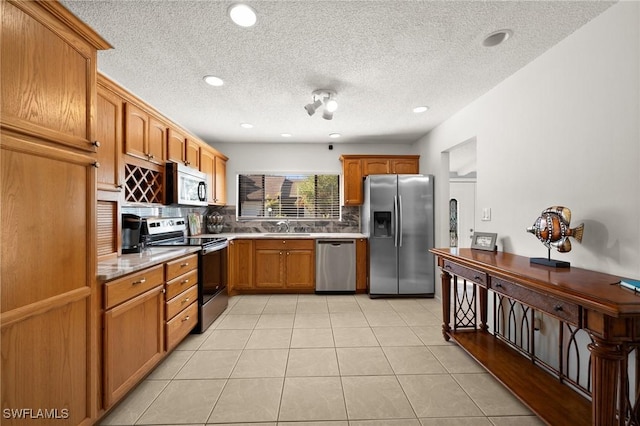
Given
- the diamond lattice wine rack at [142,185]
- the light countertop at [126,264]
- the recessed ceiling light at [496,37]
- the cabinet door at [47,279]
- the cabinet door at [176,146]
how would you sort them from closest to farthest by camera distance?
the cabinet door at [47,279]
the light countertop at [126,264]
the recessed ceiling light at [496,37]
the diamond lattice wine rack at [142,185]
the cabinet door at [176,146]

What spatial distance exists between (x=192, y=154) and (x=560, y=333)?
12.9 feet

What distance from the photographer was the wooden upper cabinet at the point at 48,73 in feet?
3.58

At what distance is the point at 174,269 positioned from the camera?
2.31 m

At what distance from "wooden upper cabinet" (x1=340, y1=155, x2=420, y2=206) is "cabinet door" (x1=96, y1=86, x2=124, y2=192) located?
9.73ft

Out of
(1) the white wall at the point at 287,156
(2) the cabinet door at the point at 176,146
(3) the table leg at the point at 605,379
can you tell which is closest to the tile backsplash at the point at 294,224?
(1) the white wall at the point at 287,156

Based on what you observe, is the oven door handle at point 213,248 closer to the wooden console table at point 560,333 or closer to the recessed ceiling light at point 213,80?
the recessed ceiling light at point 213,80

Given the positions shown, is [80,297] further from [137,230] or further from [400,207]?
[400,207]

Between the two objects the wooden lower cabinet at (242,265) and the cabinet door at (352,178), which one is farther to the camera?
the cabinet door at (352,178)

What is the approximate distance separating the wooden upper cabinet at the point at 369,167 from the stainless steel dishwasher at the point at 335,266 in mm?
887

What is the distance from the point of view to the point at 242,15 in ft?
5.30

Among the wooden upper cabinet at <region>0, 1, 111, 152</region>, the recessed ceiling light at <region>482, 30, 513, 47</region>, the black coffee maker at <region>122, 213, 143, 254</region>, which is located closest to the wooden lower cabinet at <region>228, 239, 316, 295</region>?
the black coffee maker at <region>122, 213, 143, 254</region>

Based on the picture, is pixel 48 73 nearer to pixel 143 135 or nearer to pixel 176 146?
pixel 143 135

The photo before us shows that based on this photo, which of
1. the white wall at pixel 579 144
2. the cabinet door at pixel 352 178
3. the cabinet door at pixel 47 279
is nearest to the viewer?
the cabinet door at pixel 47 279

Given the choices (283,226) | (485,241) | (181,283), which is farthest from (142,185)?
(485,241)
